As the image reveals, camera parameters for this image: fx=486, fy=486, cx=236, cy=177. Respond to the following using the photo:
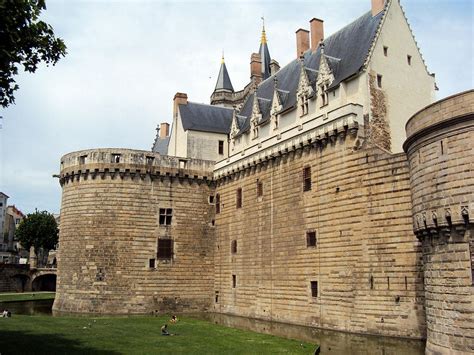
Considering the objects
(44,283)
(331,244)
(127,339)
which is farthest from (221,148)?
(44,283)

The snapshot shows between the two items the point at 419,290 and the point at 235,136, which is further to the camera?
the point at 235,136

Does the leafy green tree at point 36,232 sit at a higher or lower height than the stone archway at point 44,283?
higher

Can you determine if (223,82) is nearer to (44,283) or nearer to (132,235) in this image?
(132,235)

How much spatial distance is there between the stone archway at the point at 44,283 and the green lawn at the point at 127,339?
1535 inches

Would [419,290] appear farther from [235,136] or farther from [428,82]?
[235,136]

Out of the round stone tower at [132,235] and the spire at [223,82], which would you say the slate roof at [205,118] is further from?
the spire at [223,82]

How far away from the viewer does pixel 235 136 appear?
38719 mm

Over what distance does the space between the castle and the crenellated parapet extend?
0.10 metres

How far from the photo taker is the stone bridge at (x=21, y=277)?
59.2 m

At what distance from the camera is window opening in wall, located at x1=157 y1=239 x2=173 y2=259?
3544 cm

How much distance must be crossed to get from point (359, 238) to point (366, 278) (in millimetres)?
1956

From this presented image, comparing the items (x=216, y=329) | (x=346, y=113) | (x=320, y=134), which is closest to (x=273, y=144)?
(x=320, y=134)

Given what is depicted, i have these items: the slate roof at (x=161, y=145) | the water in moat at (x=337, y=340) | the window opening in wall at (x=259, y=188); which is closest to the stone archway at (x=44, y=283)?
the slate roof at (x=161, y=145)

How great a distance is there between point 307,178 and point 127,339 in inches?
528
